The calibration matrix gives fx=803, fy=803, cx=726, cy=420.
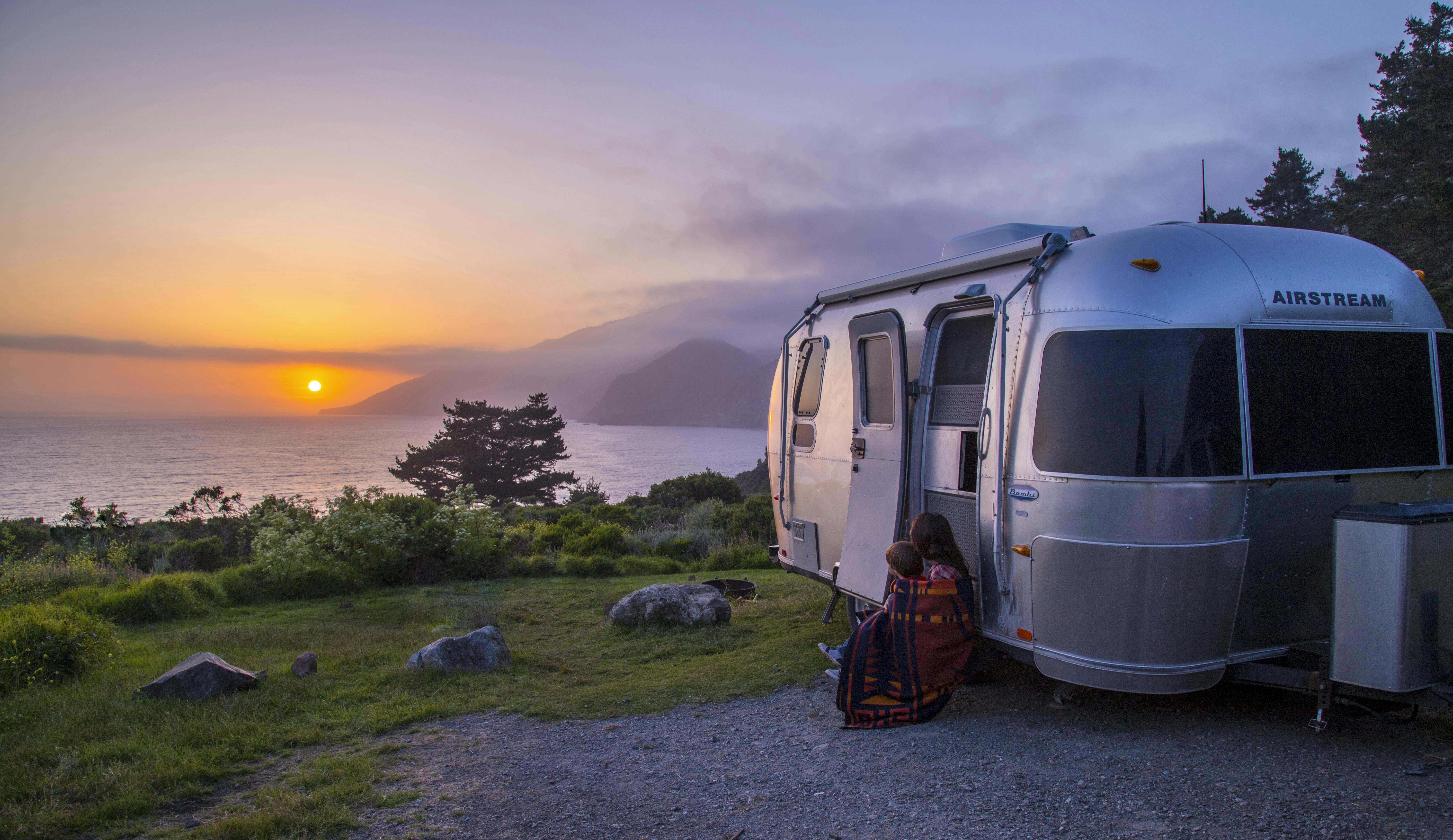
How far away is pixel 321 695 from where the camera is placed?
21.1ft

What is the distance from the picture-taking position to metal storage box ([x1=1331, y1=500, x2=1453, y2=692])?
4.15 m

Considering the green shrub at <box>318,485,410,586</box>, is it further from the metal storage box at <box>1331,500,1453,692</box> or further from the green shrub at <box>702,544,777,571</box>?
the metal storage box at <box>1331,500,1453,692</box>

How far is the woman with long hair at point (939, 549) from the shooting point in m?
5.34

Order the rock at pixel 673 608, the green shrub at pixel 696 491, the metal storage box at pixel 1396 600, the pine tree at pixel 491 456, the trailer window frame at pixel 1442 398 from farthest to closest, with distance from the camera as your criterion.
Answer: the pine tree at pixel 491 456, the green shrub at pixel 696 491, the rock at pixel 673 608, the trailer window frame at pixel 1442 398, the metal storage box at pixel 1396 600

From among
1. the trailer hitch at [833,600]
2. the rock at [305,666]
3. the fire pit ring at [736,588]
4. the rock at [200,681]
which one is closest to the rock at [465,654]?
the rock at [305,666]

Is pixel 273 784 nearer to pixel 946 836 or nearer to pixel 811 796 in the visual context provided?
pixel 811 796

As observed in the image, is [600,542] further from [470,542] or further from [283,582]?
[283,582]

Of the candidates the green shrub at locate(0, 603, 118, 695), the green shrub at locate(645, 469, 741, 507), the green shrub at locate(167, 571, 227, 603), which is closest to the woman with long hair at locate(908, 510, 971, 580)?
the green shrub at locate(0, 603, 118, 695)

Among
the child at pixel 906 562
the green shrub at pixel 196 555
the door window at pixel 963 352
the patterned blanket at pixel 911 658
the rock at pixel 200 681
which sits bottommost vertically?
the green shrub at pixel 196 555

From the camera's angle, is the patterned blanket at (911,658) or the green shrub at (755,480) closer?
the patterned blanket at (911,658)

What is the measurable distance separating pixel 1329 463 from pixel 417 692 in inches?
260

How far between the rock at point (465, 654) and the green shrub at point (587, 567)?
593 cm

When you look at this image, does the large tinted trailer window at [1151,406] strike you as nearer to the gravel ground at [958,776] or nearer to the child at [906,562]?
the child at [906,562]

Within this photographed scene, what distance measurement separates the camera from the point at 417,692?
A: 6.56 meters
